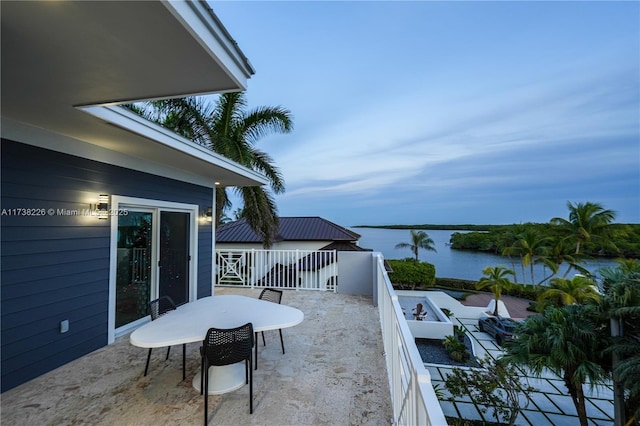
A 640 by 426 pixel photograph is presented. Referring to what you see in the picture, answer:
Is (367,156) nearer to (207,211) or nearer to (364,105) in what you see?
(364,105)

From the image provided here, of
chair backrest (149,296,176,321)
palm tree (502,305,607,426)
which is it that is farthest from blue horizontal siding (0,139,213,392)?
palm tree (502,305,607,426)

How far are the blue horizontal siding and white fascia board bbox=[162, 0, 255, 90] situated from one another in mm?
2860

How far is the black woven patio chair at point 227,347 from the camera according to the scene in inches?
86.8

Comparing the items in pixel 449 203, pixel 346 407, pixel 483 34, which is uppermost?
pixel 483 34

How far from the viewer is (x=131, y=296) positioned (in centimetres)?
426

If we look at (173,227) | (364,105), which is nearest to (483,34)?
(364,105)

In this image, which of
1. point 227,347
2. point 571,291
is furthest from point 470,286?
point 227,347

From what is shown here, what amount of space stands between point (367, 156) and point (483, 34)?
8.56 meters

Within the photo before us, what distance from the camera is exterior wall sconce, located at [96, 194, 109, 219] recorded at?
3.65 m

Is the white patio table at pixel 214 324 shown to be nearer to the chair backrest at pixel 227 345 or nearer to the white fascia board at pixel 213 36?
the chair backrest at pixel 227 345

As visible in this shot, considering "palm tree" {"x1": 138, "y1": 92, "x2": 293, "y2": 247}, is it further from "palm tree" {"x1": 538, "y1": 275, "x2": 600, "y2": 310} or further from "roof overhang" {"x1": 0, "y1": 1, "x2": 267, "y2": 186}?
"palm tree" {"x1": 538, "y1": 275, "x2": 600, "y2": 310}

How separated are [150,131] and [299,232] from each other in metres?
13.9

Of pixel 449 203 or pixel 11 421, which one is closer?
pixel 11 421

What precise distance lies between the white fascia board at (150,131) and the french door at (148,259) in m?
1.34
